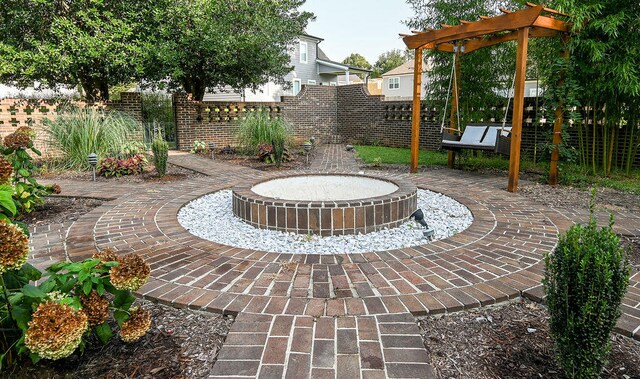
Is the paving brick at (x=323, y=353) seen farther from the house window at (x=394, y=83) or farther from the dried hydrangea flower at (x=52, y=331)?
the house window at (x=394, y=83)

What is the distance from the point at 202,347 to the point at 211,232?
6.22 ft

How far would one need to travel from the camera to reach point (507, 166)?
24.8ft

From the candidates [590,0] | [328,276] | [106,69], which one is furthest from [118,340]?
[106,69]

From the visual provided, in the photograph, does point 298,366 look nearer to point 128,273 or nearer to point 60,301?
point 128,273

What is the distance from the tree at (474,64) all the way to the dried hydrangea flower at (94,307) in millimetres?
7598

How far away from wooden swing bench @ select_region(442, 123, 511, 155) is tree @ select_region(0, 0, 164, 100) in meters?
6.84

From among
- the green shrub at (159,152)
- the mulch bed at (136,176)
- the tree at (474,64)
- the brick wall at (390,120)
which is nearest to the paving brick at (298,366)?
the mulch bed at (136,176)

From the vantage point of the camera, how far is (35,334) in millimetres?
1410

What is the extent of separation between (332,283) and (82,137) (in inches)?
250

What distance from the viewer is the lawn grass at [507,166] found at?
5.93 m

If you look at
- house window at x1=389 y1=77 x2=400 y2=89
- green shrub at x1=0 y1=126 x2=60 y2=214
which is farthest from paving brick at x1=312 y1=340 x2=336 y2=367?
house window at x1=389 y1=77 x2=400 y2=89

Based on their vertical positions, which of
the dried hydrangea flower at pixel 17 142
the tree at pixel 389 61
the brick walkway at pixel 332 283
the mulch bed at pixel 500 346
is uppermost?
the tree at pixel 389 61

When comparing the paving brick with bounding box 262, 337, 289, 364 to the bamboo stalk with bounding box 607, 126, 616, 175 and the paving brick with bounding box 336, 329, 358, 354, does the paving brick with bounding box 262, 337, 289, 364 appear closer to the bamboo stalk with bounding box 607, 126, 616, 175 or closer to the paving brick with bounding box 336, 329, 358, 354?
the paving brick with bounding box 336, 329, 358, 354

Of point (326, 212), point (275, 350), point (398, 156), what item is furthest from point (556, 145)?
point (275, 350)
